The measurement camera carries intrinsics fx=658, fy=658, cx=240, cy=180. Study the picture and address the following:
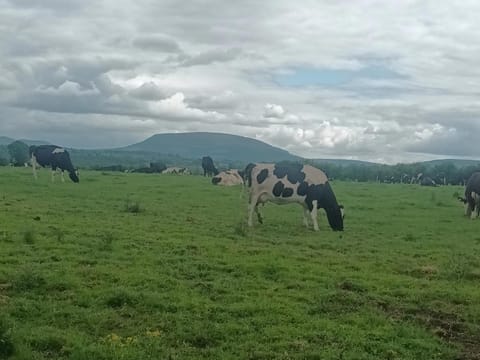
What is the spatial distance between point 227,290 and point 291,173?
38.7 ft

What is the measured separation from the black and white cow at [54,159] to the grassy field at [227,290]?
18300mm

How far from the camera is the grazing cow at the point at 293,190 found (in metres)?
23.2

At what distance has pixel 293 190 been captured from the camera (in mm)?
23281

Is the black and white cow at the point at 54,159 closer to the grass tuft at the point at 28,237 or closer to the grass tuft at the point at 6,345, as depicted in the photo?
the grass tuft at the point at 28,237

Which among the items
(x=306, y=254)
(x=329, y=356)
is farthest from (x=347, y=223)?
(x=329, y=356)

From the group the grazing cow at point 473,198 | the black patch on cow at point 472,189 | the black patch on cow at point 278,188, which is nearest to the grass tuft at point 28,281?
the black patch on cow at point 278,188

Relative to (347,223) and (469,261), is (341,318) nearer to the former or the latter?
(469,261)

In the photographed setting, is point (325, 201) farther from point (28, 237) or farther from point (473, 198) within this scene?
point (28, 237)

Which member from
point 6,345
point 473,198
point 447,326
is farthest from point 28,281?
point 473,198

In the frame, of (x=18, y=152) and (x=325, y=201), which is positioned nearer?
(x=325, y=201)

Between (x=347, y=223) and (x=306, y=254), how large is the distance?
29.1 ft

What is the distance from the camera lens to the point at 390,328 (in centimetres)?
1010

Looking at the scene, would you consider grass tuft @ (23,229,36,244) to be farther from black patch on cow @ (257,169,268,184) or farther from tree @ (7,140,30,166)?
tree @ (7,140,30,166)

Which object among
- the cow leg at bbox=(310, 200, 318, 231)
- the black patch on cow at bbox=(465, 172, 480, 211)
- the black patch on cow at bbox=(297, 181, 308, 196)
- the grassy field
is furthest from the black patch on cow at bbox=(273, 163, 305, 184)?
the black patch on cow at bbox=(465, 172, 480, 211)
